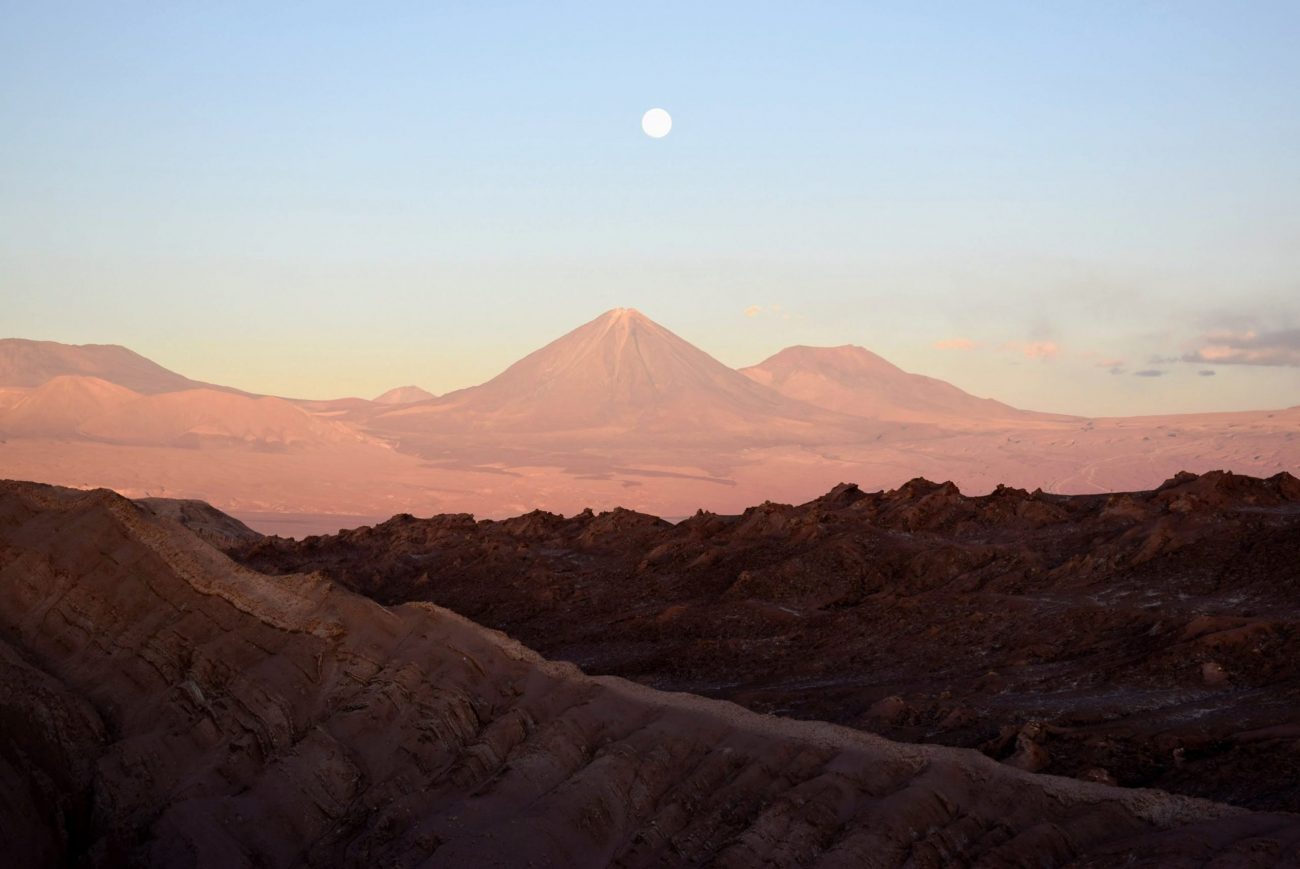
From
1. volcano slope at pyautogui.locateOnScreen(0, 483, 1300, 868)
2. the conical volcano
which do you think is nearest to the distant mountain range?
the conical volcano

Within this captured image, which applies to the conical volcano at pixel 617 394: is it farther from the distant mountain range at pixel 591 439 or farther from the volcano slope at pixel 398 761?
the volcano slope at pixel 398 761

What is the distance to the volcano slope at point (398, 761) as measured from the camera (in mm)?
10406

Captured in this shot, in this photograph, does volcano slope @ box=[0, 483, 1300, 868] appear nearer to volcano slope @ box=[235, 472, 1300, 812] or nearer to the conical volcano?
volcano slope @ box=[235, 472, 1300, 812]

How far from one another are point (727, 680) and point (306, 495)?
2856 inches

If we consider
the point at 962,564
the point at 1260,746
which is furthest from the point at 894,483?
the point at 1260,746

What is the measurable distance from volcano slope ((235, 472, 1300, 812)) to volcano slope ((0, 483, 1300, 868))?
108 inches

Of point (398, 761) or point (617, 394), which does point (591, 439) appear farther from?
point (398, 761)

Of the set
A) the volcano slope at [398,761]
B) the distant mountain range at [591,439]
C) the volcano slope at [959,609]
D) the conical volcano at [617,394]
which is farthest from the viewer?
the conical volcano at [617,394]

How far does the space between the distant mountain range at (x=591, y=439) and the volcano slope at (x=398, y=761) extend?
207 feet

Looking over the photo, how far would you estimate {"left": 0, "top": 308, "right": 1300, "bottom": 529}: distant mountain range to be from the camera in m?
92.4

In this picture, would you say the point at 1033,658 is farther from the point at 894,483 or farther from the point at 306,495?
the point at 894,483

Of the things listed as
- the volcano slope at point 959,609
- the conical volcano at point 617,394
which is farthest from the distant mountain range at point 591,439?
the volcano slope at point 959,609

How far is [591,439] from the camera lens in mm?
123438

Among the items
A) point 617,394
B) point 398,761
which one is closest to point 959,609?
point 398,761
